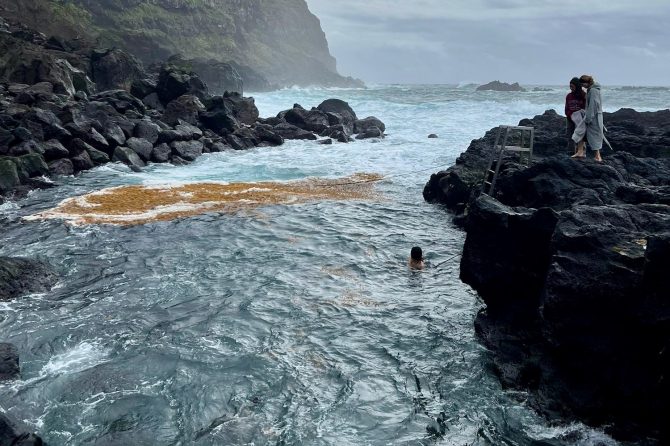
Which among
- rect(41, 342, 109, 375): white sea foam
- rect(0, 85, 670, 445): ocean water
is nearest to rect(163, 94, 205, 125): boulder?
rect(0, 85, 670, 445): ocean water

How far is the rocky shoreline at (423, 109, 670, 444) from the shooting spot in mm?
5750

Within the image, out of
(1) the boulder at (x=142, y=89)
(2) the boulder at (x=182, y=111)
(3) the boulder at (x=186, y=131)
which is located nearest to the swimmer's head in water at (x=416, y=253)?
(3) the boulder at (x=186, y=131)

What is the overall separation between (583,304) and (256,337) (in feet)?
15.5

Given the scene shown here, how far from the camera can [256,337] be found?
8.30m

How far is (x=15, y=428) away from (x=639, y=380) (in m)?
6.56

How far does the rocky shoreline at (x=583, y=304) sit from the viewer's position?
18.9 feet

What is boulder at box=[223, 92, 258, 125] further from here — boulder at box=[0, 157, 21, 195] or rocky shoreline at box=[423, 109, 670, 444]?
rocky shoreline at box=[423, 109, 670, 444]

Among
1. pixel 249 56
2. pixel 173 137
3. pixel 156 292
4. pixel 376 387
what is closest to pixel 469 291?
pixel 376 387

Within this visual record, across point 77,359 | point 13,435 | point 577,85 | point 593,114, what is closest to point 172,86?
point 577,85

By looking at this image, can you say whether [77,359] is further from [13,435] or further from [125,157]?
[125,157]

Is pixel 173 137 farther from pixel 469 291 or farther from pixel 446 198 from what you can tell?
pixel 469 291

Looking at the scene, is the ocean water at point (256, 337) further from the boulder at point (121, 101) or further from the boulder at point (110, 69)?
the boulder at point (110, 69)

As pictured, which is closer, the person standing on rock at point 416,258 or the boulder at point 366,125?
the person standing on rock at point 416,258

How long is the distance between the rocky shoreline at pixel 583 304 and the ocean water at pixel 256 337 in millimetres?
343
